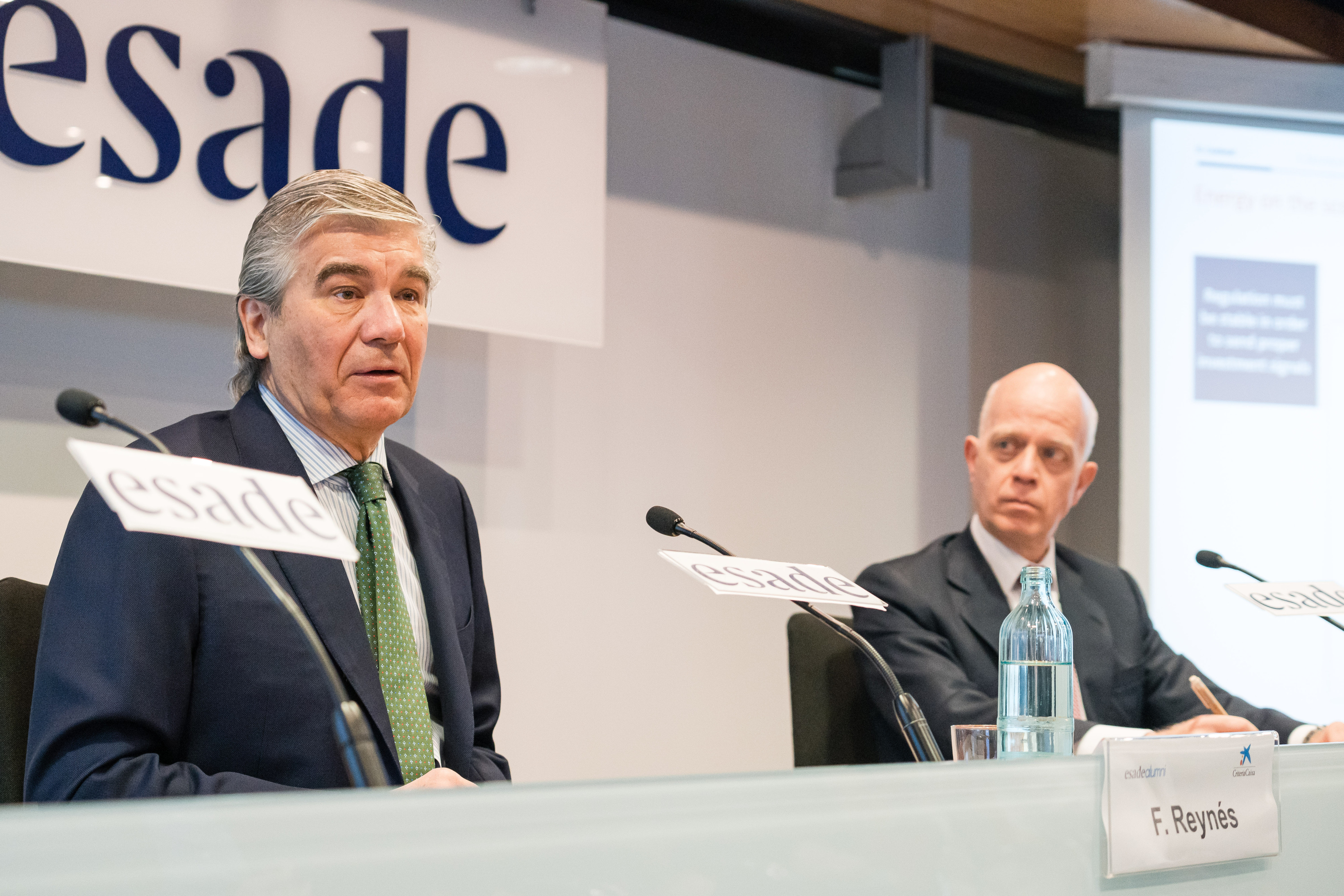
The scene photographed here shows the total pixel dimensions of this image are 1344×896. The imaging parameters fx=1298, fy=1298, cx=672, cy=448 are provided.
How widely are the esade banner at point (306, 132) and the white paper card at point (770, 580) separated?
1338mm

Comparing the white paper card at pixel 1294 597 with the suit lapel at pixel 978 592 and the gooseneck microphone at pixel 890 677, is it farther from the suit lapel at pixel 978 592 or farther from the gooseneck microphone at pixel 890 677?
the suit lapel at pixel 978 592

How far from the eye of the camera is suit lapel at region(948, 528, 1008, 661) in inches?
84.4

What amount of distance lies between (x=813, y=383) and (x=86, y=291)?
1.78 metres

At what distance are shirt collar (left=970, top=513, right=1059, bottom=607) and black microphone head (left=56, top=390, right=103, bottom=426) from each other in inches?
62.9

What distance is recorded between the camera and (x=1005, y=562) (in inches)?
89.7

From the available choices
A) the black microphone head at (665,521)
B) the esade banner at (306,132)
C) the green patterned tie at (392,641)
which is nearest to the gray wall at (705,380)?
the esade banner at (306,132)

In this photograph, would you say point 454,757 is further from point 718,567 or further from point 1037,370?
point 1037,370

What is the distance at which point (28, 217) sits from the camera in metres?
2.04

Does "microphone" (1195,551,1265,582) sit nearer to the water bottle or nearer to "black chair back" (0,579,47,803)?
the water bottle

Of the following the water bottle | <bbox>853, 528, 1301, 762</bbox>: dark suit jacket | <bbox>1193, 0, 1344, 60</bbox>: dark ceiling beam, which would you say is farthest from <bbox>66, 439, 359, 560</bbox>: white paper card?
<bbox>1193, 0, 1344, 60</bbox>: dark ceiling beam

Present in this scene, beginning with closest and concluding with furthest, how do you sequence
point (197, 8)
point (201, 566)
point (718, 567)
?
point (718, 567) → point (201, 566) → point (197, 8)

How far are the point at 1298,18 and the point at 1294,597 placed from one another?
2.56 meters

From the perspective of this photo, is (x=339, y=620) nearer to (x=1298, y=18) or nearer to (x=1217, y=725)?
(x=1217, y=725)

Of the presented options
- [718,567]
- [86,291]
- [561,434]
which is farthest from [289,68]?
[718,567]
